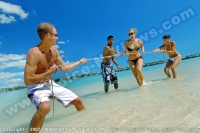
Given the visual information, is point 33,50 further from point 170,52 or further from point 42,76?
point 170,52

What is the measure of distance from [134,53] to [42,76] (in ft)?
16.2

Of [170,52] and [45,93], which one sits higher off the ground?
[170,52]

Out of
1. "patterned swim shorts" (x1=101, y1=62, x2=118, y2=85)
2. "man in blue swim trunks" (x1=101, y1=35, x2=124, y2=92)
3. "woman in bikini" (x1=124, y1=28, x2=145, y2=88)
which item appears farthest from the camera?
"patterned swim shorts" (x1=101, y1=62, x2=118, y2=85)

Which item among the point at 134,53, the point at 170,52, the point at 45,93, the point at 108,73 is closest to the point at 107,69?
the point at 108,73

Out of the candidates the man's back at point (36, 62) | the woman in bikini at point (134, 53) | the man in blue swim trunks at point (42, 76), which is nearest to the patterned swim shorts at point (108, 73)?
the woman in bikini at point (134, 53)

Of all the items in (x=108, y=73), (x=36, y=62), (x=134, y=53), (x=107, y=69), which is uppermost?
(x=134, y=53)

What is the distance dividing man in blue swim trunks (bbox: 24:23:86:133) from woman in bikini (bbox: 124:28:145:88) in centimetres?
403

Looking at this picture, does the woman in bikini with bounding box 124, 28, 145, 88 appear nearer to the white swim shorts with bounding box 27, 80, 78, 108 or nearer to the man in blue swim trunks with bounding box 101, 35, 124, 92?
the man in blue swim trunks with bounding box 101, 35, 124, 92

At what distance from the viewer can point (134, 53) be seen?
7.59 meters

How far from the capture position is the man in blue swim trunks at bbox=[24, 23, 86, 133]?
125 inches

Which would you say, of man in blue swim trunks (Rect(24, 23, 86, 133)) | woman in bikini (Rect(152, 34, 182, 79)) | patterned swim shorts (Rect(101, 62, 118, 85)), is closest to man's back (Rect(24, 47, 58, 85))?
man in blue swim trunks (Rect(24, 23, 86, 133))

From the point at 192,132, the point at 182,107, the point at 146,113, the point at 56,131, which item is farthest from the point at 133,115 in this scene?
the point at 56,131

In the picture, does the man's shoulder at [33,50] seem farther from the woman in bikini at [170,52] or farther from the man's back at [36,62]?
the woman in bikini at [170,52]

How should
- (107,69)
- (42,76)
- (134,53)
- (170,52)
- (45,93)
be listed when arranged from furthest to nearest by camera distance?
(170,52) < (107,69) < (134,53) < (45,93) < (42,76)
